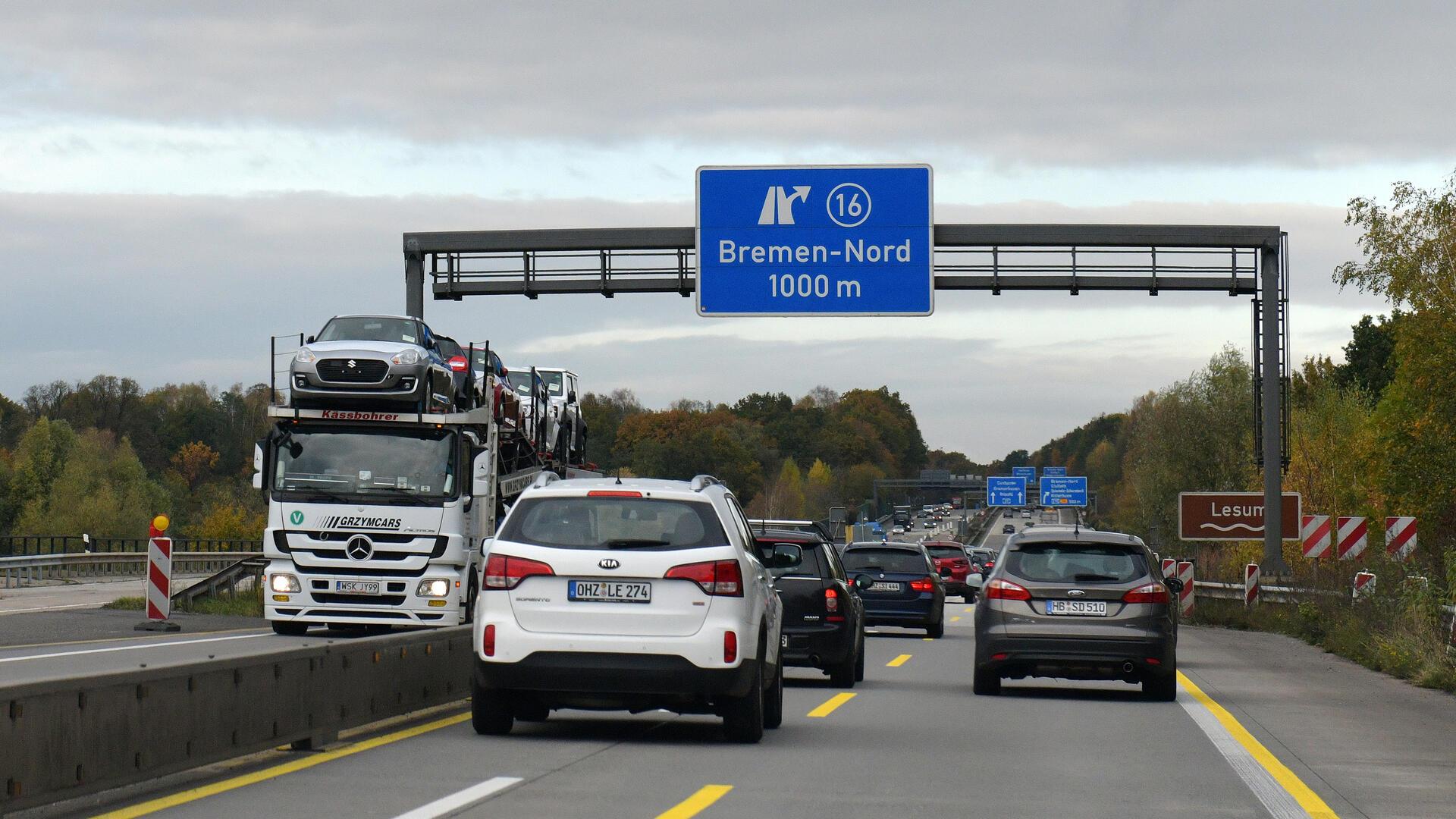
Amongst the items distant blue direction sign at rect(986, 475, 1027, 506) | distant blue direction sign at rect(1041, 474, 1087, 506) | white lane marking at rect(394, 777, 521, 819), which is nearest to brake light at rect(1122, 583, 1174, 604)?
white lane marking at rect(394, 777, 521, 819)

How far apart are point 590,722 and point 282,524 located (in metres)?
9.24

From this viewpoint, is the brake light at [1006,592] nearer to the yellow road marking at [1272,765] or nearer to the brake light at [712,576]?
the yellow road marking at [1272,765]

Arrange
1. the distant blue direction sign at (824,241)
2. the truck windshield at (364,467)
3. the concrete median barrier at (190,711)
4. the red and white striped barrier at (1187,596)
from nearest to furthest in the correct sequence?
the concrete median barrier at (190,711), the truck windshield at (364,467), the distant blue direction sign at (824,241), the red and white striped barrier at (1187,596)

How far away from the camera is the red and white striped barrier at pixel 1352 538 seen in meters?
31.1

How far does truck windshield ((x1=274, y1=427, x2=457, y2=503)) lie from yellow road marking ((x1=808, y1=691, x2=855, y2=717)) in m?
6.67

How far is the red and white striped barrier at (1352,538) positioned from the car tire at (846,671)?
16185mm

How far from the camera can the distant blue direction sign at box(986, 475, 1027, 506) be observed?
108 m

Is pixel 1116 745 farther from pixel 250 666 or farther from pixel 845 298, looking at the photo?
pixel 845 298

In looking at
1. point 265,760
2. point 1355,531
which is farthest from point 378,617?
point 1355,531

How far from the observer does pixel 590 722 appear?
13281mm

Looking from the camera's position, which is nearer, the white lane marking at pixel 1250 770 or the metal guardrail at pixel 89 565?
the white lane marking at pixel 1250 770

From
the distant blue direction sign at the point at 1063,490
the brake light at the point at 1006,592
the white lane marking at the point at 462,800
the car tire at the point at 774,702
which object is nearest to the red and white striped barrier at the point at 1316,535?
the brake light at the point at 1006,592

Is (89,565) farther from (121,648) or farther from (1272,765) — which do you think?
(1272,765)

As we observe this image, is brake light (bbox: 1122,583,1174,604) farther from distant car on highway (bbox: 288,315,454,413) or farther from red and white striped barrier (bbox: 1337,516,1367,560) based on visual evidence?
red and white striped barrier (bbox: 1337,516,1367,560)
